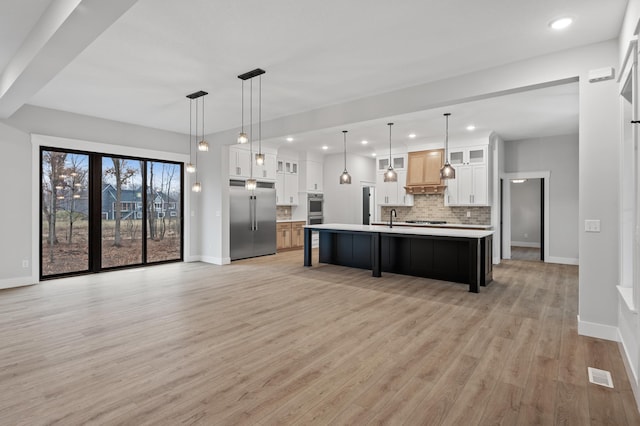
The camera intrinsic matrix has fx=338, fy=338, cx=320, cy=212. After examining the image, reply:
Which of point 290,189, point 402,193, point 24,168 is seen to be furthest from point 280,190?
point 24,168

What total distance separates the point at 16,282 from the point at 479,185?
351 inches

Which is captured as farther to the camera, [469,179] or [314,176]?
[314,176]

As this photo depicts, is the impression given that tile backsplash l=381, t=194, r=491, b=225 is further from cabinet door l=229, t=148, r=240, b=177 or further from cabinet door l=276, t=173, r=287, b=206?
cabinet door l=229, t=148, r=240, b=177

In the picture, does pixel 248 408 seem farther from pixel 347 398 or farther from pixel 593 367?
pixel 593 367

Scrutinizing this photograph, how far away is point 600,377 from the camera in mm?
2555

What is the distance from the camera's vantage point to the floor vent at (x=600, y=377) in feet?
8.12

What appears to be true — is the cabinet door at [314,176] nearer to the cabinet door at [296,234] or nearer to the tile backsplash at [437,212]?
the cabinet door at [296,234]

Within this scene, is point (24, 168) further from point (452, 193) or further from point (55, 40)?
point (452, 193)

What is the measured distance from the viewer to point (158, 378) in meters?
2.53

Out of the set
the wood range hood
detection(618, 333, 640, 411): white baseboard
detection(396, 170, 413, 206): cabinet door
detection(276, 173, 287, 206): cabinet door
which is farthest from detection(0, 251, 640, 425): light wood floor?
detection(276, 173, 287, 206): cabinet door

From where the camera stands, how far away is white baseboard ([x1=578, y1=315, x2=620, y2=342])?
Result: 322cm

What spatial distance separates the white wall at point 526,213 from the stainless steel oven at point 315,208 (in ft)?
19.9

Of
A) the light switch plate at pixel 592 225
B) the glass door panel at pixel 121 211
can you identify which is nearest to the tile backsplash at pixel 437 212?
the light switch plate at pixel 592 225

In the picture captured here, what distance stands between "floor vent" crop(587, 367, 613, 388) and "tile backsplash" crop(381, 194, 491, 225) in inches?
217
